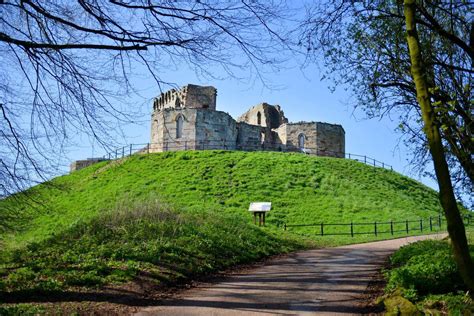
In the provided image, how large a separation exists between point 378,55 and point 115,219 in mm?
9200

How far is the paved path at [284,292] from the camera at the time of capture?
716 cm

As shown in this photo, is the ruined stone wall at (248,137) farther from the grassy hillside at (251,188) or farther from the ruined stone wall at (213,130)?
the grassy hillside at (251,188)

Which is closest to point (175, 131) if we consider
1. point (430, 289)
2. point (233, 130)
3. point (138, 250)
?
point (233, 130)

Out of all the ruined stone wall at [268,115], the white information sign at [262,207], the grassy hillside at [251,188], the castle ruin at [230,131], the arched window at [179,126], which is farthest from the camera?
the ruined stone wall at [268,115]

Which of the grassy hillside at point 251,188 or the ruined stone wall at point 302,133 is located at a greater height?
the ruined stone wall at point 302,133

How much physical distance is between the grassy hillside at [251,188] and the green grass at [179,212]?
0.12 meters

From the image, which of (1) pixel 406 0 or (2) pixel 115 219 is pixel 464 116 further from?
(2) pixel 115 219

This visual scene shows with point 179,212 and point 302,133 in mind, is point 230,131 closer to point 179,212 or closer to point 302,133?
point 302,133

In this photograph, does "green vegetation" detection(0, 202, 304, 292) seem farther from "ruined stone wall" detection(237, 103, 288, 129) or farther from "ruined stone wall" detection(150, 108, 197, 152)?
"ruined stone wall" detection(237, 103, 288, 129)

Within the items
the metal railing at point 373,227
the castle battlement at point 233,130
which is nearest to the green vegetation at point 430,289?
the metal railing at point 373,227

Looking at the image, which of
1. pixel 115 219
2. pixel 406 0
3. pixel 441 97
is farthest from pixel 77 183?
pixel 406 0

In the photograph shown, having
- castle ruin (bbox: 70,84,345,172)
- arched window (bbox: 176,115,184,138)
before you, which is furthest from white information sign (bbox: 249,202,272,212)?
arched window (bbox: 176,115,184,138)

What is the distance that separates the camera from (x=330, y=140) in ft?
187

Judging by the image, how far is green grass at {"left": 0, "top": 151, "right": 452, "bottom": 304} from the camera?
9245 millimetres
